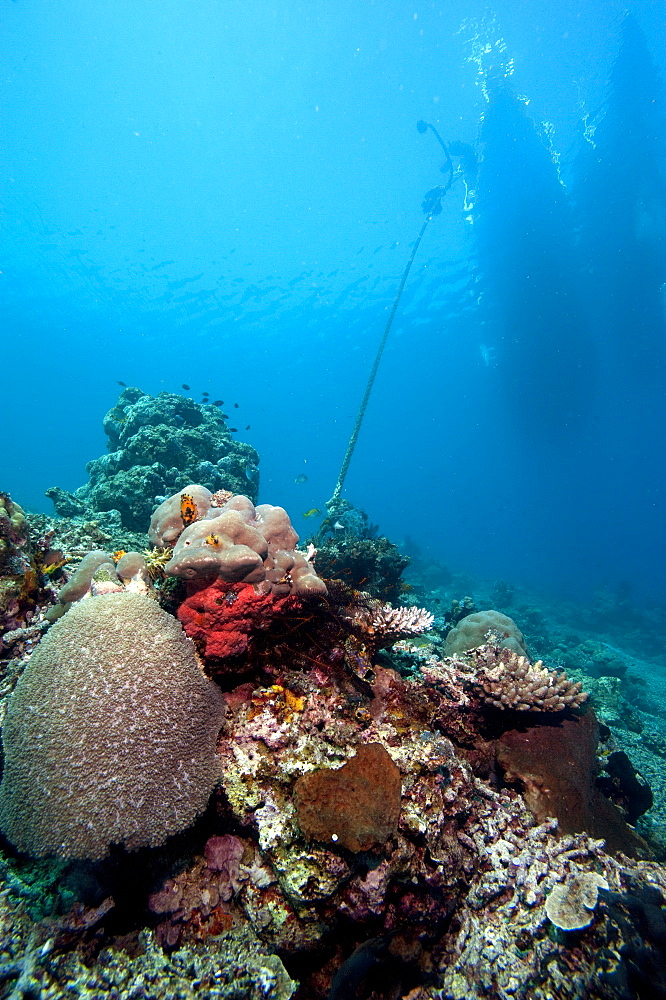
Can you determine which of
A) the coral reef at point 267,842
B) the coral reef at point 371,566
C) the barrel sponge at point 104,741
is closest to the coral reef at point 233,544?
the coral reef at point 267,842

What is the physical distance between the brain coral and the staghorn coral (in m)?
2.18

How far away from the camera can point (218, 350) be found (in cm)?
8725

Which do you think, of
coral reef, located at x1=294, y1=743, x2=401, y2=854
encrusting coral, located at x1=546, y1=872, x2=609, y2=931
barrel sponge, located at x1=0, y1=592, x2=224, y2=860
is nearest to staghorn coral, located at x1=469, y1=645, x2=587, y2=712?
encrusting coral, located at x1=546, y1=872, x2=609, y2=931

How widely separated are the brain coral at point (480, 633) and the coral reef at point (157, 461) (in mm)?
9808

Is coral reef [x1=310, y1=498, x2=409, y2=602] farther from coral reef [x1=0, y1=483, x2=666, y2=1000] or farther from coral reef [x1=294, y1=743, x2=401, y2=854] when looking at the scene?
coral reef [x1=294, y1=743, x2=401, y2=854]

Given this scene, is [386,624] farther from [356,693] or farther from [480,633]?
[480,633]

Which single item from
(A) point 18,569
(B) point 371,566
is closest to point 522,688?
(B) point 371,566

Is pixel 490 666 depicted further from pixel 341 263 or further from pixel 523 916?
pixel 341 263

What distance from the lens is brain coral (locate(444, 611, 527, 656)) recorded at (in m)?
6.89

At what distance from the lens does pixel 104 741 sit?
2.70 m

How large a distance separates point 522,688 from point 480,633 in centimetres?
297

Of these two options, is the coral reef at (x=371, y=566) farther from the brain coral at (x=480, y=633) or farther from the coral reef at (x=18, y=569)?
Answer: the coral reef at (x=18, y=569)

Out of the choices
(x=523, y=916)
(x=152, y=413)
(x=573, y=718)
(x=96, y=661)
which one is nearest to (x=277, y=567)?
(x=96, y=661)

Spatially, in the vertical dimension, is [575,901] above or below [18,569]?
below
